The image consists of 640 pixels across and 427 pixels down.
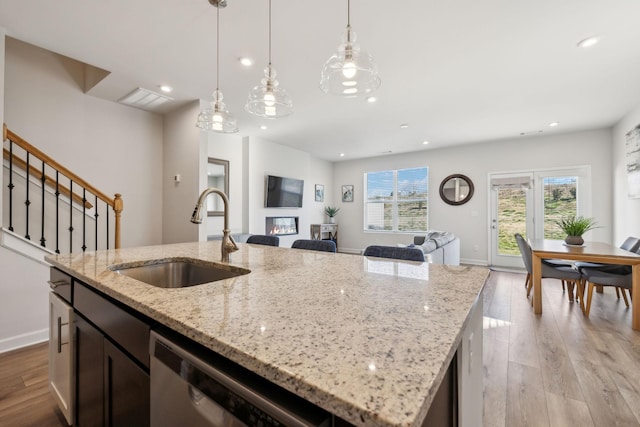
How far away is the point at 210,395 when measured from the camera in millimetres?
594

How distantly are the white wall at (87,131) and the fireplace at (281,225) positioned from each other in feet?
6.78

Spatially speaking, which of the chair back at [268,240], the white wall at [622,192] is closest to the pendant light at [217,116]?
the chair back at [268,240]

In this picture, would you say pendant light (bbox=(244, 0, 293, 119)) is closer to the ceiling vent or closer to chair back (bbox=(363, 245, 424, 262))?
chair back (bbox=(363, 245, 424, 262))

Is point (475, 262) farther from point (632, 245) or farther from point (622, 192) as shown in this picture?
point (632, 245)

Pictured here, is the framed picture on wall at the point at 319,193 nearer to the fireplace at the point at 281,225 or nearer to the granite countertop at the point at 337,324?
the fireplace at the point at 281,225

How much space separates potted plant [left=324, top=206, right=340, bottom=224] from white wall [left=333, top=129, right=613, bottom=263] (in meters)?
0.32

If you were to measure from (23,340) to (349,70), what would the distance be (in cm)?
343

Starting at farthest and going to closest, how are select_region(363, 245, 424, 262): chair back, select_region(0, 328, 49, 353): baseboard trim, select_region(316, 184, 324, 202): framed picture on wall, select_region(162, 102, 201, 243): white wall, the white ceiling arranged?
1. select_region(316, 184, 324, 202): framed picture on wall
2. select_region(162, 102, 201, 243): white wall
3. select_region(0, 328, 49, 353): baseboard trim
4. the white ceiling
5. select_region(363, 245, 424, 262): chair back

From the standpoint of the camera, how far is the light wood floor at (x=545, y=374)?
159 cm

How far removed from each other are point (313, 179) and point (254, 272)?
6.40m

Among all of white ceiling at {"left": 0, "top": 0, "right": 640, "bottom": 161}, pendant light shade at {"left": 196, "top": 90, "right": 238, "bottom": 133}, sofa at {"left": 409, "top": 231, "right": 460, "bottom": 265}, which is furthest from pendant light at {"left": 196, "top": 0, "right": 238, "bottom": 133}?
sofa at {"left": 409, "top": 231, "right": 460, "bottom": 265}

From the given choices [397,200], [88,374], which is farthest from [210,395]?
[397,200]

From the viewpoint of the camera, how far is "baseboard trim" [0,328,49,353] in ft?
7.69

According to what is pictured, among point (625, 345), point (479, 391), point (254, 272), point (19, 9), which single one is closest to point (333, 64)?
point (254, 272)
